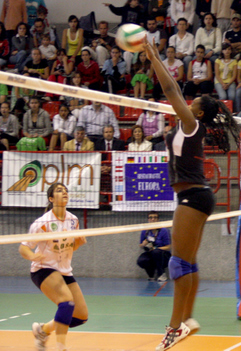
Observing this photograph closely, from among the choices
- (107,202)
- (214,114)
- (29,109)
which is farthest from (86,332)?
(29,109)

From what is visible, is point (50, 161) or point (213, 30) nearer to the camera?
point (50, 161)

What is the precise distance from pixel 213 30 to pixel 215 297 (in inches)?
262

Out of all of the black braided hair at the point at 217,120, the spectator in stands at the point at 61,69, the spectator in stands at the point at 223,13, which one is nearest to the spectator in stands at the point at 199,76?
the spectator in stands at the point at 223,13

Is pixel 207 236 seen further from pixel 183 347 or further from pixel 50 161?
pixel 183 347

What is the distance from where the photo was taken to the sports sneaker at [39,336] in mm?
4742

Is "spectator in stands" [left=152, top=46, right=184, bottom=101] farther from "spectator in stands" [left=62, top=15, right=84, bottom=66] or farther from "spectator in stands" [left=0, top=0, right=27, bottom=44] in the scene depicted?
"spectator in stands" [left=0, top=0, right=27, bottom=44]

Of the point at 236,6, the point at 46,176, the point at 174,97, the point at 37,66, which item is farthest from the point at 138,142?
the point at 236,6

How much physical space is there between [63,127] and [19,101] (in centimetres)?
187

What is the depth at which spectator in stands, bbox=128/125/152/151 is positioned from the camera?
356 inches

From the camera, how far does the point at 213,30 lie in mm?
12406

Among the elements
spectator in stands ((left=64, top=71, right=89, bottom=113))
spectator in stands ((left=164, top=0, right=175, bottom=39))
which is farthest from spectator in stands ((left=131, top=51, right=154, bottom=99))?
spectator in stands ((left=164, top=0, right=175, bottom=39))

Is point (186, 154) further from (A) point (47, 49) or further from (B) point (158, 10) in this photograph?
(B) point (158, 10)

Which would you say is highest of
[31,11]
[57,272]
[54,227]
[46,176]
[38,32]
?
[31,11]

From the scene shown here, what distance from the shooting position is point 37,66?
1295 cm
